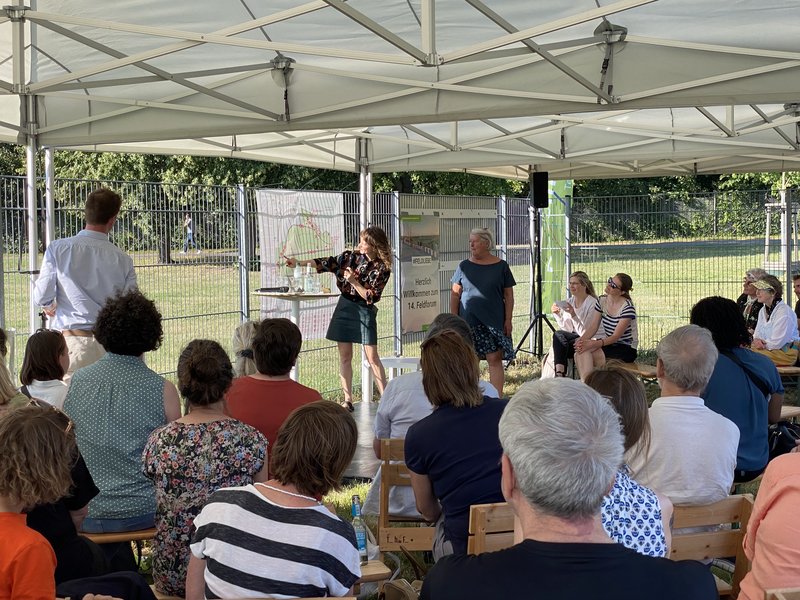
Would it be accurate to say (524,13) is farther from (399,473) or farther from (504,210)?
(504,210)

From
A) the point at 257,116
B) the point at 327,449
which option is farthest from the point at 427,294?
the point at 327,449

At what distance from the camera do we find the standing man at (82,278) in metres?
5.96

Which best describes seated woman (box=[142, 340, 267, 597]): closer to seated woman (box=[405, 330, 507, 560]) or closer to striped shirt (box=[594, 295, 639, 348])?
seated woman (box=[405, 330, 507, 560])

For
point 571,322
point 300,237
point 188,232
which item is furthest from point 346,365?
point 571,322

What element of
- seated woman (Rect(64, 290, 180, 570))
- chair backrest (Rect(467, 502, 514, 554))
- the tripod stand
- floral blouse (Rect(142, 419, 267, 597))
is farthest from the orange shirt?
the tripod stand

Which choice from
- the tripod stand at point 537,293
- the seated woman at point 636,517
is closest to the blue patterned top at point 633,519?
the seated woman at point 636,517

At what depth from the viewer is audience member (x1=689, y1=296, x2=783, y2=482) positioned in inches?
180

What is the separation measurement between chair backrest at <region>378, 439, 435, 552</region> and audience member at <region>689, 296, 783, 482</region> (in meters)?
1.54

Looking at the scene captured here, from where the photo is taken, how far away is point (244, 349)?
5168 mm

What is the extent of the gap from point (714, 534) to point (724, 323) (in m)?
Result: 1.83

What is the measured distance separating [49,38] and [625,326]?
19.4 ft

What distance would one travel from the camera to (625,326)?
9.45 metres

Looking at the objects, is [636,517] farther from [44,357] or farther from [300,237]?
[300,237]

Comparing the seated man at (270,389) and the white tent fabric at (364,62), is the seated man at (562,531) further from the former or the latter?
the white tent fabric at (364,62)
